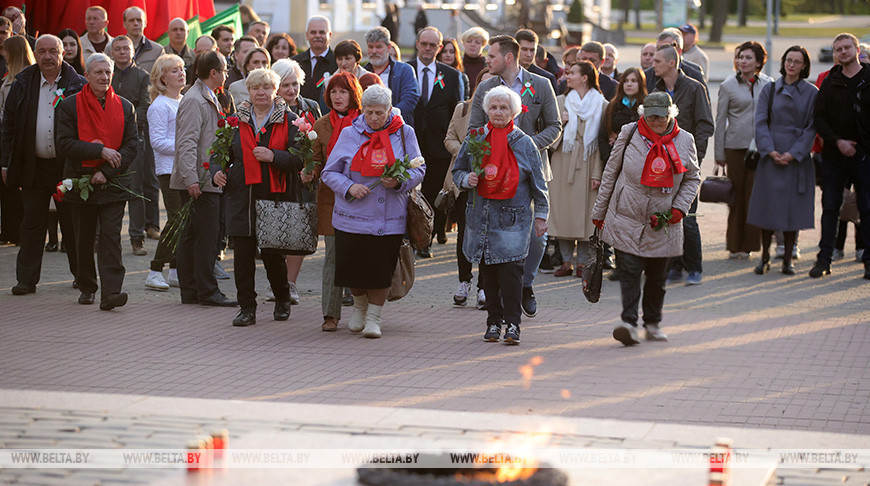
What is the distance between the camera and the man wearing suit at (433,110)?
12.6 m

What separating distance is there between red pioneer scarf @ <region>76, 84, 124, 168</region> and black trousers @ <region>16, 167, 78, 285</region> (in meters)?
0.96

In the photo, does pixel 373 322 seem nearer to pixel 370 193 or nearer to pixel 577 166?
pixel 370 193

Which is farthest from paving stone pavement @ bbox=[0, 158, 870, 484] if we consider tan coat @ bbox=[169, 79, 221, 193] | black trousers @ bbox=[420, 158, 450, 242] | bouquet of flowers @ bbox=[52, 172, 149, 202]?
black trousers @ bbox=[420, 158, 450, 242]

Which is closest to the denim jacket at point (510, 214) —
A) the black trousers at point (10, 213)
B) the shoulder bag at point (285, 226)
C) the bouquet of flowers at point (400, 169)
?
the bouquet of flowers at point (400, 169)

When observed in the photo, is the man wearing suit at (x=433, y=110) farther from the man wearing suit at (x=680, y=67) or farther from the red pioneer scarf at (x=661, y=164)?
the red pioneer scarf at (x=661, y=164)

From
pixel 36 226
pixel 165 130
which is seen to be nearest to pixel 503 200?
pixel 165 130

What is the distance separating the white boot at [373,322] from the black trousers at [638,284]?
1.76 metres

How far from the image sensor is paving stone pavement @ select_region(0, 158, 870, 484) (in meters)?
6.99

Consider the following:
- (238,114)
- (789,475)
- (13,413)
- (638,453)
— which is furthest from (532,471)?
(238,114)

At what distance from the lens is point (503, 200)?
866 cm

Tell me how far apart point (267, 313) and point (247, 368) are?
Result: 6.70 ft

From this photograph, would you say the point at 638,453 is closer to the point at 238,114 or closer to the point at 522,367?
the point at 522,367

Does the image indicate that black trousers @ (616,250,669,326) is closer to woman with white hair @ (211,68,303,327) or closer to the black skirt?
the black skirt

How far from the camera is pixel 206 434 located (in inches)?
234
